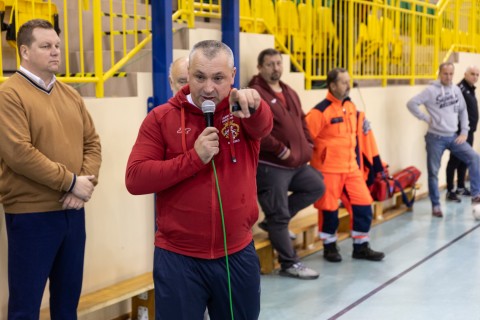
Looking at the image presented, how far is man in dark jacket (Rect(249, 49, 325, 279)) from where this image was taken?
5.30m

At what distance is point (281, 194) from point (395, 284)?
1.13m

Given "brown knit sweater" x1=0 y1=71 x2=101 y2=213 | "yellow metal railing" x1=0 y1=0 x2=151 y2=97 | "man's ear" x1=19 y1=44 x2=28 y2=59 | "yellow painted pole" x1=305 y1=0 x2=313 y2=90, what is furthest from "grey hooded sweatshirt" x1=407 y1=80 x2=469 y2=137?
"man's ear" x1=19 y1=44 x2=28 y2=59

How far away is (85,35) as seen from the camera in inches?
212

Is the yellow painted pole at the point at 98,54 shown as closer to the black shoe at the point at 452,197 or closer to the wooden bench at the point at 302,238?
the wooden bench at the point at 302,238

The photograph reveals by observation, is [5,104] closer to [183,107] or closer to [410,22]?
[183,107]

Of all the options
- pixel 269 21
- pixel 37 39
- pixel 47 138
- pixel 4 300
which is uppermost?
pixel 269 21

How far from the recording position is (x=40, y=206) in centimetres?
343

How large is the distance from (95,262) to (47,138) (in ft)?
3.87

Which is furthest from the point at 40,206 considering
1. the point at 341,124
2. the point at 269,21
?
the point at 269,21

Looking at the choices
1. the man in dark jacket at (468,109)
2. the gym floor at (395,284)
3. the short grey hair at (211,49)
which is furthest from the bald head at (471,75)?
the short grey hair at (211,49)

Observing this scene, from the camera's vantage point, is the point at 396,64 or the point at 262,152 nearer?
the point at 262,152

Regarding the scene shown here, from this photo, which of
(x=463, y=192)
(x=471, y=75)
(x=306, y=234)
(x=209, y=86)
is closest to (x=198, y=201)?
(x=209, y=86)

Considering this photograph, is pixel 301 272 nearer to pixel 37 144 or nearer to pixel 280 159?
pixel 280 159

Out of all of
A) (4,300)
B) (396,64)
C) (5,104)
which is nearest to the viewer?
(5,104)
